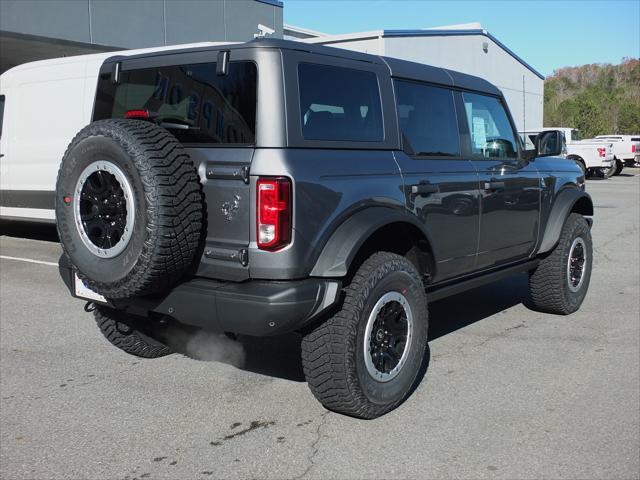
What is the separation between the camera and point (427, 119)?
4.64 meters

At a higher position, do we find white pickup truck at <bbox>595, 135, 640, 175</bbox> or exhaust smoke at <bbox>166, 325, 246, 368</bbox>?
white pickup truck at <bbox>595, 135, 640, 175</bbox>

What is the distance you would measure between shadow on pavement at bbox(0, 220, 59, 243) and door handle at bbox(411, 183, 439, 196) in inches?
309

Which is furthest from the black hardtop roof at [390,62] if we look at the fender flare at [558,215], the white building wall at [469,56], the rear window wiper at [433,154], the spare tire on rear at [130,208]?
the white building wall at [469,56]

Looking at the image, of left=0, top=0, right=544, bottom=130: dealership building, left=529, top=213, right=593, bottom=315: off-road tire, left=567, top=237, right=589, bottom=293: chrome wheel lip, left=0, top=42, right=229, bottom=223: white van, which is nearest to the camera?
left=529, top=213, right=593, bottom=315: off-road tire

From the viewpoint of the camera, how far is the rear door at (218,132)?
138 inches

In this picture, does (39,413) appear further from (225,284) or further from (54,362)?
(225,284)

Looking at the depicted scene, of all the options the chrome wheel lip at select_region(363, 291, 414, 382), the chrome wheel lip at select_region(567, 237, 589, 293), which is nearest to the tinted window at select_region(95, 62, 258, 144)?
the chrome wheel lip at select_region(363, 291, 414, 382)

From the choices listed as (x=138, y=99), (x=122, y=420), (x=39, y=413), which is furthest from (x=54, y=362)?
(x=138, y=99)

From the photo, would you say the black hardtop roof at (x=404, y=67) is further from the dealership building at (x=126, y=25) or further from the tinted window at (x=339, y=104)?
the dealership building at (x=126, y=25)

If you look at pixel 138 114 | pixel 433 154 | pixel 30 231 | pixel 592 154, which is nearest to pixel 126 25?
pixel 30 231

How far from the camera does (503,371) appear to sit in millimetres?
4680

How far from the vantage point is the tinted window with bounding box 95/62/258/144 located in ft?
11.8

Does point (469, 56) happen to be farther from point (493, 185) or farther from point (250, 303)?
point (250, 303)

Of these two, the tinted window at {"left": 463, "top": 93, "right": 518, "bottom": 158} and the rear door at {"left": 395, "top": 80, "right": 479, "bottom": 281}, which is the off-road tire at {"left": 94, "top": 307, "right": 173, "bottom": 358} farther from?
the tinted window at {"left": 463, "top": 93, "right": 518, "bottom": 158}
